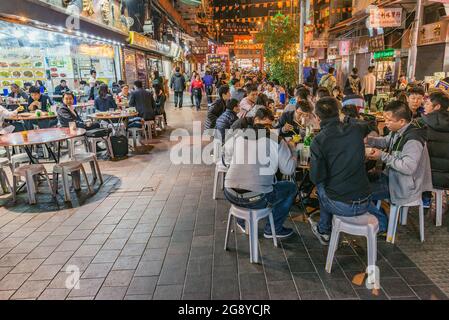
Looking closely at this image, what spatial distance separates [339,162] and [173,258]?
7.01ft

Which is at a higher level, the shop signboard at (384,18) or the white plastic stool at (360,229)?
the shop signboard at (384,18)

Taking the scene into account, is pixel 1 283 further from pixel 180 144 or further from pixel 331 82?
pixel 331 82

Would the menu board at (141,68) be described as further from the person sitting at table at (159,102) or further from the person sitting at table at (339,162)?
the person sitting at table at (339,162)

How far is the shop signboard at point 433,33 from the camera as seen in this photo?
11.0m

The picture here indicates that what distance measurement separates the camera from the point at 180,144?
32.1 ft

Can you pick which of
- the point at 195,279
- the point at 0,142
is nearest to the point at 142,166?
the point at 0,142

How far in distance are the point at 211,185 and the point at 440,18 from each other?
10587 mm

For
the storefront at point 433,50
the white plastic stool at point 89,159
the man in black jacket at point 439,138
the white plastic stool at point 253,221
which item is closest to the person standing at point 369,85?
the storefront at point 433,50

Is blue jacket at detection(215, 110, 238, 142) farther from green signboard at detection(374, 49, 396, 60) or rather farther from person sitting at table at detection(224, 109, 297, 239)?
green signboard at detection(374, 49, 396, 60)

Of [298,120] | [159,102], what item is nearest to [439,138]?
[298,120]

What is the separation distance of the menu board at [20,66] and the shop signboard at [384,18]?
1216 cm

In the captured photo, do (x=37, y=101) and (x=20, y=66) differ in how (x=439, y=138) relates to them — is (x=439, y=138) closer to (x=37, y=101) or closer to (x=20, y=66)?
(x=37, y=101)

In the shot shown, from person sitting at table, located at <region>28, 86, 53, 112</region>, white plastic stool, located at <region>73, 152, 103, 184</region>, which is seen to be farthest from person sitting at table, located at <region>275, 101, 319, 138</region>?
person sitting at table, located at <region>28, 86, 53, 112</region>

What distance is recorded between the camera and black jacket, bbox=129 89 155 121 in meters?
9.92
